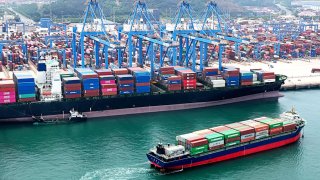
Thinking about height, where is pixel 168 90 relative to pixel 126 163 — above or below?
above

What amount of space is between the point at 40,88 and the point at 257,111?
2094cm

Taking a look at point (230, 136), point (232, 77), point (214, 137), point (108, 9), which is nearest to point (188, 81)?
point (232, 77)

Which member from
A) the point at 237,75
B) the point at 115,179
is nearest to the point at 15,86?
the point at 115,179

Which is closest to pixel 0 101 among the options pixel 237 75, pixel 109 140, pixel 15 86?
pixel 15 86

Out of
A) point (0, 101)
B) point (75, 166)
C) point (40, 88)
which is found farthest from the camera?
point (40, 88)

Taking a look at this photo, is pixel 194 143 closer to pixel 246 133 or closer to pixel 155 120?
pixel 246 133

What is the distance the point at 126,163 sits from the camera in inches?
1238

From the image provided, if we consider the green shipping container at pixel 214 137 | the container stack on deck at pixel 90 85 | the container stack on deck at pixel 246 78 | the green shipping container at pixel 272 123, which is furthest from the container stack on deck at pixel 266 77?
the green shipping container at pixel 214 137

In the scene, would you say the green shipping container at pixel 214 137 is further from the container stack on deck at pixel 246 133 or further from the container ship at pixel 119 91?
the container ship at pixel 119 91

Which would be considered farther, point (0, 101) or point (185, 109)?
point (185, 109)

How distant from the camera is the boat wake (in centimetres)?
2928

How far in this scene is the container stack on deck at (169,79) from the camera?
4562 cm

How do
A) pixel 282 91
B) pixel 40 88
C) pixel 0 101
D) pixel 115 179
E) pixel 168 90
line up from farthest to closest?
pixel 282 91 → pixel 168 90 → pixel 40 88 → pixel 0 101 → pixel 115 179

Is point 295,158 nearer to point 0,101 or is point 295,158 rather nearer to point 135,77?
point 135,77
